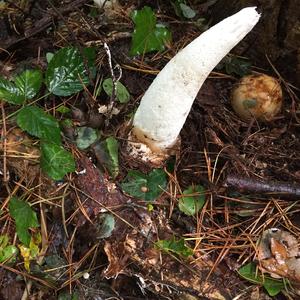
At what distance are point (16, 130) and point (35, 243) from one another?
2.11 ft

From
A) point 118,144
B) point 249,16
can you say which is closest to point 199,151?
point 118,144

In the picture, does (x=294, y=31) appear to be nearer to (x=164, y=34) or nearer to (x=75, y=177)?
(x=164, y=34)

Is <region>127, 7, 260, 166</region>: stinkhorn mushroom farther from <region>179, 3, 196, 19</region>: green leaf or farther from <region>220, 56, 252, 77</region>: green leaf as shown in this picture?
<region>179, 3, 196, 19</region>: green leaf

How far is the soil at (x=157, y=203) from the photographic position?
248 cm

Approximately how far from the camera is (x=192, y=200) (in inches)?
104

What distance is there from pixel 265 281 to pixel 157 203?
698mm

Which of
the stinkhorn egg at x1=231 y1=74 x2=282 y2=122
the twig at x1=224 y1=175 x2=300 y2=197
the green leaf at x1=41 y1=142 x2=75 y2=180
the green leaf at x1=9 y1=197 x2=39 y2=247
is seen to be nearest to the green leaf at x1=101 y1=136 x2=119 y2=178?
the green leaf at x1=41 y1=142 x2=75 y2=180

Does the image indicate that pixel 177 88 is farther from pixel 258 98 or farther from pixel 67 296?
pixel 67 296

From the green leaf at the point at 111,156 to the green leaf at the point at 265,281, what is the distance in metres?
0.86

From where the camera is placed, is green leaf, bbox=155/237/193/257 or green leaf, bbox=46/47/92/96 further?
green leaf, bbox=46/47/92/96

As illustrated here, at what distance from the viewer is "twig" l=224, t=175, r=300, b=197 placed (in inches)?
100

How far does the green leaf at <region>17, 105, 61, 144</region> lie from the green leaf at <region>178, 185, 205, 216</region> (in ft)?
2.48

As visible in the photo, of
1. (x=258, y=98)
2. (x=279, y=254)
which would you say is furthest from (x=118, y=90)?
(x=279, y=254)

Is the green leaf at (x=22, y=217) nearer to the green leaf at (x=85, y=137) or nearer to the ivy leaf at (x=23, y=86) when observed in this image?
the green leaf at (x=85, y=137)
